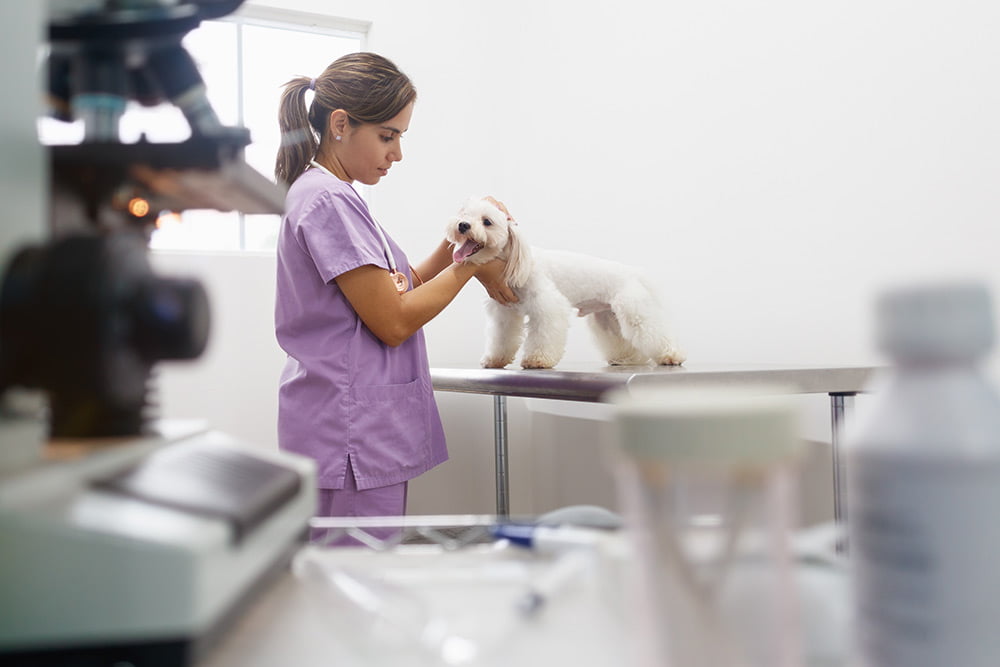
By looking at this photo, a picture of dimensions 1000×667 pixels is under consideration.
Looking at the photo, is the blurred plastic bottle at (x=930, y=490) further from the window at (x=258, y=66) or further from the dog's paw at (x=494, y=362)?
the window at (x=258, y=66)

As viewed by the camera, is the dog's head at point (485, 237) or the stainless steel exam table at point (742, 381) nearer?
the stainless steel exam table at point (742, 381)

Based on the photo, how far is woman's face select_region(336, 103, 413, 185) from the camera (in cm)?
148

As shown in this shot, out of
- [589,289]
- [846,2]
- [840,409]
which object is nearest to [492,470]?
[589,289]

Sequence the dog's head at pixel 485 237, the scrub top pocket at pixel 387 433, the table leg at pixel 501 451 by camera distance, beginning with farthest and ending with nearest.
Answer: the table leg at pixel 501 451, the dog's head at pixel 485 237, the scrub top pocket at pixel 387 433

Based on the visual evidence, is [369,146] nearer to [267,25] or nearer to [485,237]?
[485,237]

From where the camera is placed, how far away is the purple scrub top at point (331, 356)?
1345mm

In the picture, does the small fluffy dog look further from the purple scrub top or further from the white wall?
the purple scrub top

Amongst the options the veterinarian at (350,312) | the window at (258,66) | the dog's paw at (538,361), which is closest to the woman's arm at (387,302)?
the veterinarian at (350,312)

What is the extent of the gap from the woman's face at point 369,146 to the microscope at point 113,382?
103 cm

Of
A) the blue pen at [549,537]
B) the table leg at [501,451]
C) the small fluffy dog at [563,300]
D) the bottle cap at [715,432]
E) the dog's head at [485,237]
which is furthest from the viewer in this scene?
the table leg at [501,451]

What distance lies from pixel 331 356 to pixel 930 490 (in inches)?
48.0

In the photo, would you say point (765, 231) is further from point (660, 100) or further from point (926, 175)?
point (660, 100)

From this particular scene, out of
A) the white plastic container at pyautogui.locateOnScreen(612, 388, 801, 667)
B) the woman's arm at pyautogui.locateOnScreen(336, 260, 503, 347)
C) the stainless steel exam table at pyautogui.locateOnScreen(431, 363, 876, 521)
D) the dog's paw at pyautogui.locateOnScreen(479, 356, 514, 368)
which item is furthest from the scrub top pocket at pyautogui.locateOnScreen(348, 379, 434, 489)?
the white plastic container at pyautogui.locateOnScreen(612, 388, 801, 667)

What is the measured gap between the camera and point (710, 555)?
0.26 meters
